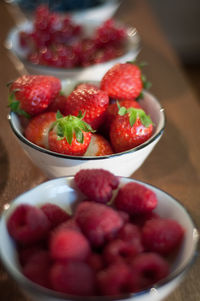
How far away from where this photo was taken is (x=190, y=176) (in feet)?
2.62

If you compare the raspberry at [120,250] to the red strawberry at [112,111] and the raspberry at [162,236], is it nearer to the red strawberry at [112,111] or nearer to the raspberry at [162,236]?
the raspberry at [162,236]

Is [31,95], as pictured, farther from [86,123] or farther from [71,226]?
[71,226]

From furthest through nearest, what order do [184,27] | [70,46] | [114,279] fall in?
[184,27]
[70,46]
[114,279]

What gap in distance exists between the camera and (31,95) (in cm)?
71

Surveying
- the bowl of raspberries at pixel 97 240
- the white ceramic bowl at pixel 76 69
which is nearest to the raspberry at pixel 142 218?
the bowl of raspberries at pixel 97 240

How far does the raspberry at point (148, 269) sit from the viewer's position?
0.43 meters

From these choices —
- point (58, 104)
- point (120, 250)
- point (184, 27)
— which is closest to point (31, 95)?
point (58, 104)

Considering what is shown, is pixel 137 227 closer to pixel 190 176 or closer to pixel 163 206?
pixel 163 206

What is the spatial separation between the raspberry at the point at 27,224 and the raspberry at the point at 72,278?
0.20 ft

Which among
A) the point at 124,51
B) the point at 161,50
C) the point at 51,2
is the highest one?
the point at 51,2

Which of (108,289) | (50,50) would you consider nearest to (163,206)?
(108,289)

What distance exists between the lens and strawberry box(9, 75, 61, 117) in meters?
0.71

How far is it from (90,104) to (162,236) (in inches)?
11.1

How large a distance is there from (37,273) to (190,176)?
1.46 ft
